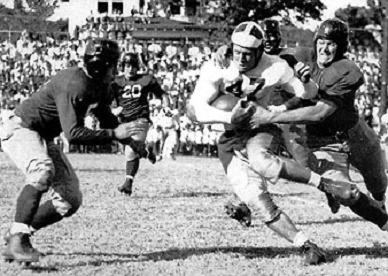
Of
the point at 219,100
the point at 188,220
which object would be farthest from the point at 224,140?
the point at 188,220

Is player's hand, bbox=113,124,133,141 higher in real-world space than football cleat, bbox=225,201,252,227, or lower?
higher

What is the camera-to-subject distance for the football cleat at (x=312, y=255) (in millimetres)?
5914

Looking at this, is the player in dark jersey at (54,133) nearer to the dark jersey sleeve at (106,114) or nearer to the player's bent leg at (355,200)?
the dark jersey sleeve at (106,114)

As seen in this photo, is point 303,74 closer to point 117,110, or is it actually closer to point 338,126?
point 338,126

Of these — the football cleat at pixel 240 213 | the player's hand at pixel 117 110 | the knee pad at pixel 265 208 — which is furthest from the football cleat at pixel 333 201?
the player's hand at pixel 117 110

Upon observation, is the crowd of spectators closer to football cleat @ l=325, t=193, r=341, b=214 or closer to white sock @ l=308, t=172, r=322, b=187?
football cleat @ l=325, t=193, r=341, b=214

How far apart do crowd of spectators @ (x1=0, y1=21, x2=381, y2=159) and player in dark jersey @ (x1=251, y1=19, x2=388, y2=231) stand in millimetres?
15576

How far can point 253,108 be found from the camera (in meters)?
6.03

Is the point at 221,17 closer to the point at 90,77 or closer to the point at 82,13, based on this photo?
the point at 82,13

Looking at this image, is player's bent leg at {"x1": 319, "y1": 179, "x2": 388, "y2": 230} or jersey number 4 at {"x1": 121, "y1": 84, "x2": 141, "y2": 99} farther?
jersey number 4 at {"x1": 121, "y1": 84, "x2": 141, "y2": 99}

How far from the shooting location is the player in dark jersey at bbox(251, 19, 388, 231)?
6223 mm

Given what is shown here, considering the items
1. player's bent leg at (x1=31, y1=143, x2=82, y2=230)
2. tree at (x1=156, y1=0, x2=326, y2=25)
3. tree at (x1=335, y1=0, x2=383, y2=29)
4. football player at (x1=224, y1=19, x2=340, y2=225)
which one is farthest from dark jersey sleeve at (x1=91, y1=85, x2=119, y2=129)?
tree at (x1=335, y1=0, x2=383, y2=29)

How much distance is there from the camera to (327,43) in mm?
6602

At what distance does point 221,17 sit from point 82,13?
607 cm
